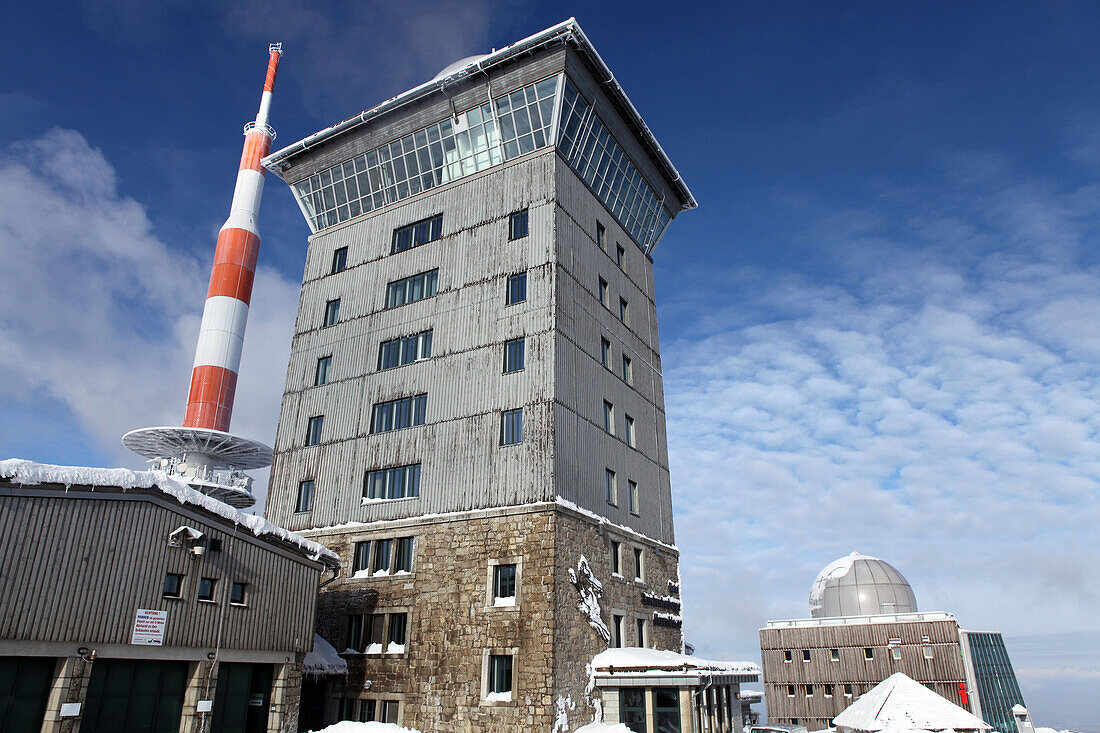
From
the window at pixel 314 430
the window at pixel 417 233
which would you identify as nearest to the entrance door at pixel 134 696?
the window at pixel 314 430

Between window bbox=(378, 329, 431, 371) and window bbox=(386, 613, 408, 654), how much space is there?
14181 mm

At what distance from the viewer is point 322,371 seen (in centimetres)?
4506

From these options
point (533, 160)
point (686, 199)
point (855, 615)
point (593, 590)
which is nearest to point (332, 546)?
point (593, 590)

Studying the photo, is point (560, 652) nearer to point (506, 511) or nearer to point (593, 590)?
point (593, 590)

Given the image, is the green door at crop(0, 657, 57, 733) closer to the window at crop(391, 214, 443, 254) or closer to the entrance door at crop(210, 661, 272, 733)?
the entrance door at crop(210, 661, 272, 733)

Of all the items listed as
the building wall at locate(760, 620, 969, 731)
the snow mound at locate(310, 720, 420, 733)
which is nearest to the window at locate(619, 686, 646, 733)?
the snow mound at locate(310, 720, 420, 733)

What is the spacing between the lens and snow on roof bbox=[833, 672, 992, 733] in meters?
28.4

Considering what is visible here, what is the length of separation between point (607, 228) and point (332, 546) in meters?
26.0

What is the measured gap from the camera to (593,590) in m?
34.7

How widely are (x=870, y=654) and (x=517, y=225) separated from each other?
144ft

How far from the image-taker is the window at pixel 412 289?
4353 cm

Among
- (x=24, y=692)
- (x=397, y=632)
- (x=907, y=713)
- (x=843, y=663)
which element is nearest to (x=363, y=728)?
(x=397, y=632)

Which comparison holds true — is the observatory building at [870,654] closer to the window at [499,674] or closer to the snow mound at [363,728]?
the window at [499,674]

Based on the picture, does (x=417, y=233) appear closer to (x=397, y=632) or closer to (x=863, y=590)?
(x=397, y=632)
